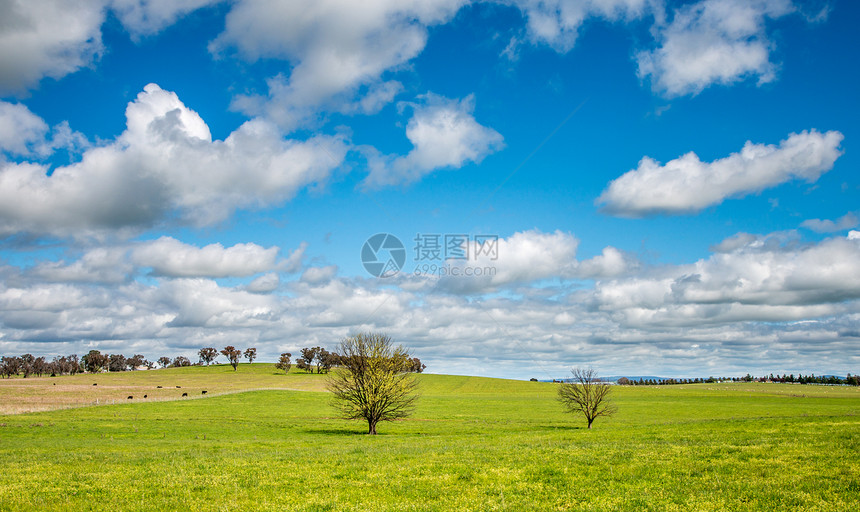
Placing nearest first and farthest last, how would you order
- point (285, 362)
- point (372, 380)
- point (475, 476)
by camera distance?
point (475, 476) → point (372, 380) → point (285, 362)

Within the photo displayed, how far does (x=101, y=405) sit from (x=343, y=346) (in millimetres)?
52431

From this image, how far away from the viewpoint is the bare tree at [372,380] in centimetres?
4247

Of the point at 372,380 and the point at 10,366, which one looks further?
the point at 10,366

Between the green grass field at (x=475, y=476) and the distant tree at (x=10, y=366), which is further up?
the green grass field at (x=475, y=476)

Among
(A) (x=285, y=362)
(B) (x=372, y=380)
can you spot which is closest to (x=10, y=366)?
(A) (x=285, y=362)

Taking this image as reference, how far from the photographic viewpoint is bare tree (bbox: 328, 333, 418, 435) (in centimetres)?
4247

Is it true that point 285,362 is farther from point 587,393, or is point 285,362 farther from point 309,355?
point 587,393

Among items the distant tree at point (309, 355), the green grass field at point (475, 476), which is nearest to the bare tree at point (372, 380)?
the green grass field at point (475, 476)

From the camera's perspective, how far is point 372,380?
139 ft

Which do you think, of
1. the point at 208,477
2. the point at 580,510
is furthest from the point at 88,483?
the point at 580,510

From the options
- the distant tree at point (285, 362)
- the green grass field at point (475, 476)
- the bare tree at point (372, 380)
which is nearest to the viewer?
the green grass field at point (475, 476)

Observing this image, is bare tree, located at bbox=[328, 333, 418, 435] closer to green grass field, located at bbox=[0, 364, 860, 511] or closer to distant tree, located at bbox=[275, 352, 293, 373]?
green grass field, located at bbox=[0, 364, 860, 511]

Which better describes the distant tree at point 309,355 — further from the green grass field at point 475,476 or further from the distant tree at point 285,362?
the green grass field at point 475,476

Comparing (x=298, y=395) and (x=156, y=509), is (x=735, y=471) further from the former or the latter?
(x=298, y=395)
